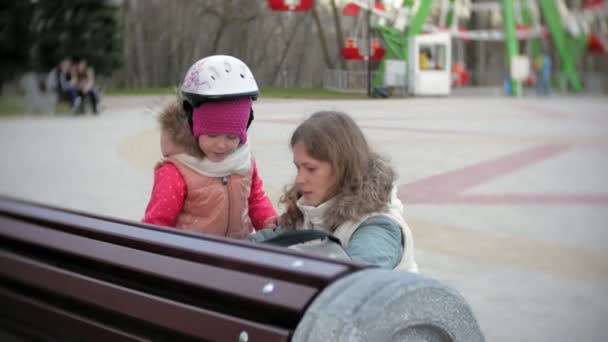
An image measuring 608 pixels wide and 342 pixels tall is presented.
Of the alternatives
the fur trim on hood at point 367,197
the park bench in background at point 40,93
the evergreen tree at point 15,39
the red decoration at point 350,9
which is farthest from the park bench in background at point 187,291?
the evergreen tree at point 15,39

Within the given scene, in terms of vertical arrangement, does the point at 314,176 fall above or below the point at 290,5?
below

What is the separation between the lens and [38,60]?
420 cm

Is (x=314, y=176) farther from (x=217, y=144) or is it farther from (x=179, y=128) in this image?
(x=179, y=128)

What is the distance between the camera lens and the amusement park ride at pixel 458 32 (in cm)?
251

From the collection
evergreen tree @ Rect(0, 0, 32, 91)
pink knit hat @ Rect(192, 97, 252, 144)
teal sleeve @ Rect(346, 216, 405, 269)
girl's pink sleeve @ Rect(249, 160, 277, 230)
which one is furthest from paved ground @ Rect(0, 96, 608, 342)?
teal sleeve @ Rect(346, 216, 405, 269)

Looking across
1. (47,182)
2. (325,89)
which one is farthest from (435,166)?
(47,182)

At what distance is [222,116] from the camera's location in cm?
257

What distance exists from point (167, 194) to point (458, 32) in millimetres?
933

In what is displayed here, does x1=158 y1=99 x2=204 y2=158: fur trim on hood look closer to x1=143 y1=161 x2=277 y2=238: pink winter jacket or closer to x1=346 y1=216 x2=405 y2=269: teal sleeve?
x1=143 y1=161 x2=277 y2=238: pink winter jacket

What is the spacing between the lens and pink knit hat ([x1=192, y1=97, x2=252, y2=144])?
8.41ft

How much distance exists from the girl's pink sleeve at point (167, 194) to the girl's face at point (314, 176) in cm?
44

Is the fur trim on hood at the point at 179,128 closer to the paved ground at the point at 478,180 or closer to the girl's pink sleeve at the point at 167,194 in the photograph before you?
the girl's pink sleeve at the point at 167,194

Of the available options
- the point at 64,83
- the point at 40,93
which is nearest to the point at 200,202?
the point at 64,83

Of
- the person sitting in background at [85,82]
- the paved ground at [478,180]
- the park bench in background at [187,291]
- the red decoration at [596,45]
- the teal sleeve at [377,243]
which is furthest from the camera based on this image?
the person sitting in background at [85,82]
